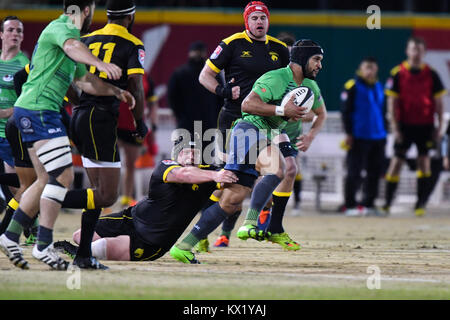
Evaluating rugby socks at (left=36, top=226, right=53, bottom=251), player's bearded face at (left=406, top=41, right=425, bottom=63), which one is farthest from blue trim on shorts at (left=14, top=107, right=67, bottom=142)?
player's bearded face at (left=406, top=41, right=425, bottom=63)

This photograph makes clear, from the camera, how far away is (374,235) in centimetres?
1180

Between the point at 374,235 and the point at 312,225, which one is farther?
the point at 312,225

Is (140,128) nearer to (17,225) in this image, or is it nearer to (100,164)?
(100,164)

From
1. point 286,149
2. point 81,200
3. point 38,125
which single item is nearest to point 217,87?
point 286,149

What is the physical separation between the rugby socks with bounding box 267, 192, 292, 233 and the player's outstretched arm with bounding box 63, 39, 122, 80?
3427mm

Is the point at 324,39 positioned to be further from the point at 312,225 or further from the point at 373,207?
the point at 312,225

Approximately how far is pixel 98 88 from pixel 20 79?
79.8 inches

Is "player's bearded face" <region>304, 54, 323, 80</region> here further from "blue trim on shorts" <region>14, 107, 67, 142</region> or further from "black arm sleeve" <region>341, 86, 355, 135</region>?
"black arm sleeve" <region>341, 86, 355, 135</region>

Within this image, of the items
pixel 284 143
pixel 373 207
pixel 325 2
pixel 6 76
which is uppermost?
pixel 325 2

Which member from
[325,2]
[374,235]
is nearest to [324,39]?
[325,2]

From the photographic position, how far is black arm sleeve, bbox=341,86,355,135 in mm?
15070

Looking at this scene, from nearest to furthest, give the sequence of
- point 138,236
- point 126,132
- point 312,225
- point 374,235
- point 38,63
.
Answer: point 38,63
point 138,236
point 374,235
point 312,225
point 126,132
